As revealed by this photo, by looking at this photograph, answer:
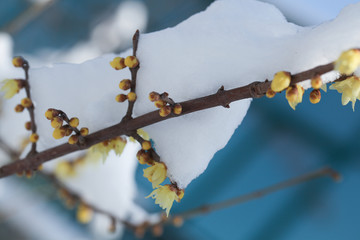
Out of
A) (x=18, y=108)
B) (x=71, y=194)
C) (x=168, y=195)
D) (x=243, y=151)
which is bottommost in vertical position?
(x=168, y=195)

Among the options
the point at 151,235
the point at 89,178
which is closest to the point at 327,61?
the point at 89,178

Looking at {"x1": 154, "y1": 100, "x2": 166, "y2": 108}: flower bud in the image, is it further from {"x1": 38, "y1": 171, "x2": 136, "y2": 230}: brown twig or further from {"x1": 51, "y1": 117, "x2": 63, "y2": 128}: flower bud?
{"x1": 38, "y1": 171, "x2": 136, "y2": 230}: brown twig

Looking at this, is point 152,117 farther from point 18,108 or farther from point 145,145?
point 18,108

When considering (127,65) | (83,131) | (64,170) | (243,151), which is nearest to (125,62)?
(127,65)

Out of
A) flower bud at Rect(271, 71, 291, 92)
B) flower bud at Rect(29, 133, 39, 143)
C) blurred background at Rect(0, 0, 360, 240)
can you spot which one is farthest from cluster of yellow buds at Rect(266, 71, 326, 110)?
blurred background at Rect(0, 0, 360, 240)

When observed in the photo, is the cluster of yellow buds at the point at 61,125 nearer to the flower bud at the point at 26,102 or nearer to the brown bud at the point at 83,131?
the brown bud at the point at 83,131

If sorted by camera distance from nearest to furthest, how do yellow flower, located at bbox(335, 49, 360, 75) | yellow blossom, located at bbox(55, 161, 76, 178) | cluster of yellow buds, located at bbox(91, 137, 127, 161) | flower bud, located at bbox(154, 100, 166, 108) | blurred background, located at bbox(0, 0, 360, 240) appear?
yellow flower, located at bbox(335, 49, 360, 75) < flower bud, located at bbox(154, 100, 166, 108) < cluster of yellow buds, located at bbox(91, 137, 127, 161) < yellow blossom, located at bbox(55, 161, 76, 178) < blurred background, located at bbox(0, 0, 360, 240)
